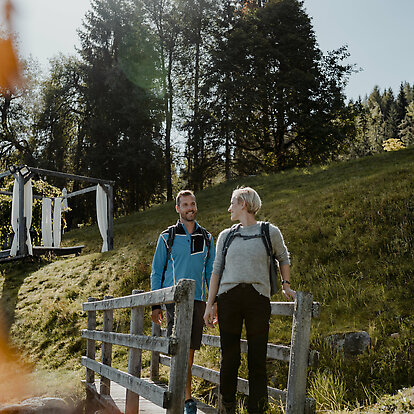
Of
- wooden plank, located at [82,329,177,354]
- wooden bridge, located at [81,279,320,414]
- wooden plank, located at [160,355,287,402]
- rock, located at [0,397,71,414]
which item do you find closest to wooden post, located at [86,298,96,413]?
rock, located at [0,397,71,414]

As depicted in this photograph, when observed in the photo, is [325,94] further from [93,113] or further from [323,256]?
[323,256]

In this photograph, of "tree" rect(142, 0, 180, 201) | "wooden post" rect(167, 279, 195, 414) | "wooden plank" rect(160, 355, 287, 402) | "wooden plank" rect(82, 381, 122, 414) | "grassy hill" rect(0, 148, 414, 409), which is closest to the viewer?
"wooden post" rect(167, 279, 195, 414)

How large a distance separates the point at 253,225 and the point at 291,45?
90.5ft

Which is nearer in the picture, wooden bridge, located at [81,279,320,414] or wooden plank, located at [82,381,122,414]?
wooden bridge, located at [81,279,320,414]

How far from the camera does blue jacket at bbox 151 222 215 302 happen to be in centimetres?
444

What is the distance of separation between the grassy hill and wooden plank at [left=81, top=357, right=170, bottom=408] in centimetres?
157

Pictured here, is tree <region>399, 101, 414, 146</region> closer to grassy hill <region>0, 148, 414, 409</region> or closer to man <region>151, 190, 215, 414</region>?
grassy hill <region>0, 148, 414, 409</region>

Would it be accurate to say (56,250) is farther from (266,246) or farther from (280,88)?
(280,88)

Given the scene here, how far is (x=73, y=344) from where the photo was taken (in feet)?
31.3

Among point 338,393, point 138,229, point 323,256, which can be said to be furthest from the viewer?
point 138,229

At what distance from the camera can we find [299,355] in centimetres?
368

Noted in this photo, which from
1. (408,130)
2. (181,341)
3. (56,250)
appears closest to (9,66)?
(56,250)

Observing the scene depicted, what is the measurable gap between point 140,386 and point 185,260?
3.92ft

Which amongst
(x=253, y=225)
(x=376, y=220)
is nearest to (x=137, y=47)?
(x=376, y=220)
